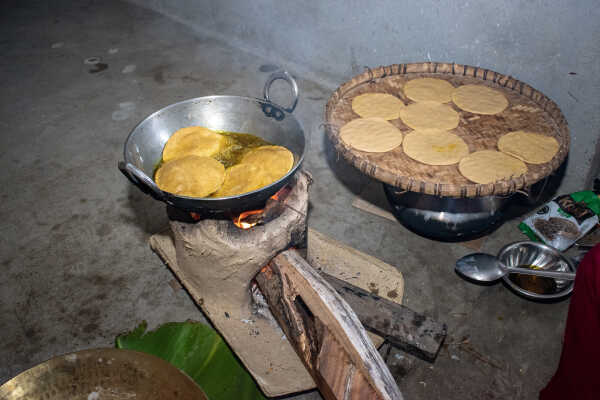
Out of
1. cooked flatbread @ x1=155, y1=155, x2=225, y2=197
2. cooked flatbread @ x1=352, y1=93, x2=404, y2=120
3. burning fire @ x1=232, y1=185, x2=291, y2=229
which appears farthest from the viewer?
cooked flatbread @ x1=352, y1=93, x2=404, y2=120

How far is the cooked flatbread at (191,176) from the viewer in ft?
6.37

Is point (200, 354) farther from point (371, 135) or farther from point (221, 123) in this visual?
point (371, 135)

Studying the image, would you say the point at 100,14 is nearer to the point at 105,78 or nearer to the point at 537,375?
the point at 105,78

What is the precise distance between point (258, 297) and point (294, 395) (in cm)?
65

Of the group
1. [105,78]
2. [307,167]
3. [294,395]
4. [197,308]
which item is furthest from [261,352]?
[105,78]

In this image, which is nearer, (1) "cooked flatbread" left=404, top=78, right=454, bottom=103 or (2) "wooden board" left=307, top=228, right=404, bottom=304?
(2) "wooden board" left=307, top=228, right=404, bottom=304

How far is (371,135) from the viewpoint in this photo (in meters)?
2.63

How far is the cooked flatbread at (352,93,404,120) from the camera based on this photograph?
279 cm

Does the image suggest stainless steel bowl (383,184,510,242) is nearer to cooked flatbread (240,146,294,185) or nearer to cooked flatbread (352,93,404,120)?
cooked flatbread (352,93,404,120)

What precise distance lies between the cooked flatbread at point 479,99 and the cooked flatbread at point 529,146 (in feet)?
0.97

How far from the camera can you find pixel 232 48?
6.03m

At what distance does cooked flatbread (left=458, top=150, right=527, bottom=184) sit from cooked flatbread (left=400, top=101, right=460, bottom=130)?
1.19ft

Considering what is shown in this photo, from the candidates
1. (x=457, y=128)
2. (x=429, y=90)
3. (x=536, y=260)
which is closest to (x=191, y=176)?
(x=457, y=128)

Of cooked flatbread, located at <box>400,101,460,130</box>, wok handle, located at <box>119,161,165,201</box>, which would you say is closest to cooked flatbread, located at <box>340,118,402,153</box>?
cooked flatbread, located at <box>400,101,460,130</box>
